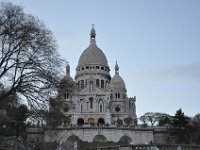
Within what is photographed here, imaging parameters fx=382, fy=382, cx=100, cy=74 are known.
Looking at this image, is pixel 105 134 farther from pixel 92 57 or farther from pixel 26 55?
pixel 26 55

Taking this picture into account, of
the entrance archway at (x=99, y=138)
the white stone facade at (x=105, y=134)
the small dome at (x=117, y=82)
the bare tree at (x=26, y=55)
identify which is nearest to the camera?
the bare tree at (x=26, y=55)

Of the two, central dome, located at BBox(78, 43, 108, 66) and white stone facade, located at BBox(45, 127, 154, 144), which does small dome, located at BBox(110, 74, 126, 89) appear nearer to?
central dome, located at BBox(78, 43, 108, 66)

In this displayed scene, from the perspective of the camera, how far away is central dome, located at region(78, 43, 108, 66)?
102 m

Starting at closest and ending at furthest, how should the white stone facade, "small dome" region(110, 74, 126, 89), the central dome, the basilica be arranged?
the white stone facade < the basilica < "small dome" region(110, 74, 126, 89) < the central dome

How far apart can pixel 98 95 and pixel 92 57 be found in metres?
16.2

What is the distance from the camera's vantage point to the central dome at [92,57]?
101750 millimetres

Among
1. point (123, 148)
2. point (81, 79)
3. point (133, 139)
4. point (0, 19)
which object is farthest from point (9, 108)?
point (81, 79)

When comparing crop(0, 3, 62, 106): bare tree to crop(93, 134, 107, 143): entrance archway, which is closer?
crop(0, 3, 62, 106): bare tree

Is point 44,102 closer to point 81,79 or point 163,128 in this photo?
point 163,128

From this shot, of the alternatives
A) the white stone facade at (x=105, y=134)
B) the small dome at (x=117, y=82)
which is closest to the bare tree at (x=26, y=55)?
the white stone facade at (x=105, y=134)

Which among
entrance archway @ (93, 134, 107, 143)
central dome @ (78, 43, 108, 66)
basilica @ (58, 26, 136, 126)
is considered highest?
central dome @ (78, 43, 108, 66)

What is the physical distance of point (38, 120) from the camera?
85.8 feet

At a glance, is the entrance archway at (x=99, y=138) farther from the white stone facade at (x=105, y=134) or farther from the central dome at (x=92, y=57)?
the central dome at (x=92, y=57)

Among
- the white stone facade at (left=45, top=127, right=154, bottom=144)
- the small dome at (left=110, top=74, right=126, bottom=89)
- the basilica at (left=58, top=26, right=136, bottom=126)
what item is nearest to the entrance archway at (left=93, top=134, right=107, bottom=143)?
the white stone facade at (left=45, top=127, right=154, bottom=144)
